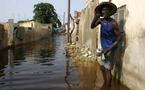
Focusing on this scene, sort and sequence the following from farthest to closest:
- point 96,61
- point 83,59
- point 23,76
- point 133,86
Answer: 1. point 83,59
2. point 96,61
3. point 23,76
4. point 133,86

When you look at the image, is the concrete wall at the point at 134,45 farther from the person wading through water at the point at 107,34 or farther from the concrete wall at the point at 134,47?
the person wading through water at the point at 107,34

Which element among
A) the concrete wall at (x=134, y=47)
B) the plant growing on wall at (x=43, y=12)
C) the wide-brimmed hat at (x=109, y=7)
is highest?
the plant growing on wall at (x=43, y=12)

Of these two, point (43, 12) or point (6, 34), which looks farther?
point (43, 12)

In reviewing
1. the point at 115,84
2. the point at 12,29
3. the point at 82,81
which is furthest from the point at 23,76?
the point at 12,29

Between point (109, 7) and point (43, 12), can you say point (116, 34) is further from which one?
point (43, 12)

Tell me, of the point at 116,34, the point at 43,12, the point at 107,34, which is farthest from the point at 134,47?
the point at 43,12

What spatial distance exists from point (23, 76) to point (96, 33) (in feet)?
15.5

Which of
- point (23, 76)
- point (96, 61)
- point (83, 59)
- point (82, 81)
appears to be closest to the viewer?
point (82, 81)

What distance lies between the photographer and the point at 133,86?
26.3 feet

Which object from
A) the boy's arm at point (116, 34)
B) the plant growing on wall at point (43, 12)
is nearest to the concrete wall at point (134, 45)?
the boy's arm at point (116, 34)

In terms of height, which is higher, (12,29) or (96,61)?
(12,29)

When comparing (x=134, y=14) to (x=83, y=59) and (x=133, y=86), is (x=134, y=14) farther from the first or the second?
(x=83, y=59)

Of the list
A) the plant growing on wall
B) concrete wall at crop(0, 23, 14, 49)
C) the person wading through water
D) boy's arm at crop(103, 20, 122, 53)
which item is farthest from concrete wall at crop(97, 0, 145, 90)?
the plant growing on wall

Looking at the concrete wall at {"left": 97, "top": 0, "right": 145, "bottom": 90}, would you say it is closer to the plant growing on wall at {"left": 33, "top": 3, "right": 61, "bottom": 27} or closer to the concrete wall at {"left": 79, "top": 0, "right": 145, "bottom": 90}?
the concrete wall at {"left": 79, "top": 0, "right": 145, "bottom": 90}
